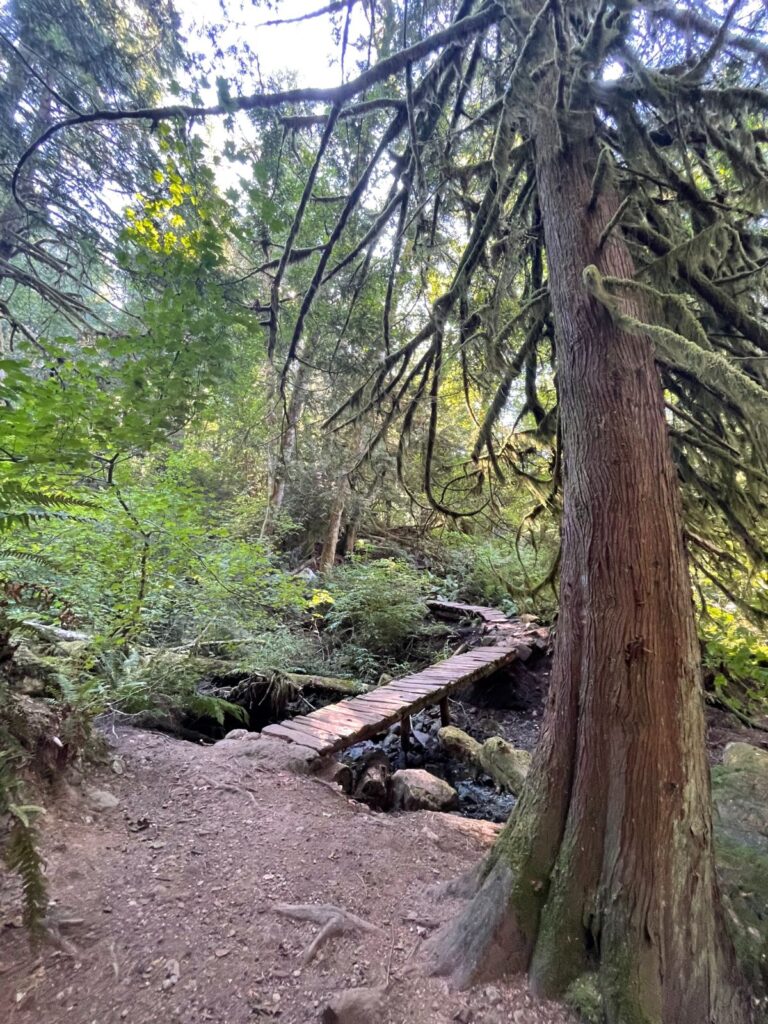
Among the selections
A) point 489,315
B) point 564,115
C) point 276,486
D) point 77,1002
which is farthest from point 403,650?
point 564,115

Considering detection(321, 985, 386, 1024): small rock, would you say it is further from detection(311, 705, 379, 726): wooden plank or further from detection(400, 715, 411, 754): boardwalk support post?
detection(400, 715, 411, 754): boardwalk support post

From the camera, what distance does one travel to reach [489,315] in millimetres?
3373

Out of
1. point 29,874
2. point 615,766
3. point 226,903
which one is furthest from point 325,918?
point 615,766

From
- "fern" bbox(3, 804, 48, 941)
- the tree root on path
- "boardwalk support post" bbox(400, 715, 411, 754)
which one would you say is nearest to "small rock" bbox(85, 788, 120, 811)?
the tree root on path

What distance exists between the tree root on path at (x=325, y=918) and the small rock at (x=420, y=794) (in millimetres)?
1880

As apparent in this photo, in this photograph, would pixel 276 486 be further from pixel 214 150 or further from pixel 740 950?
pixel 740 950

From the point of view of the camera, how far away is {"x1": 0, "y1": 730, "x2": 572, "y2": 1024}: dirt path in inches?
64.4

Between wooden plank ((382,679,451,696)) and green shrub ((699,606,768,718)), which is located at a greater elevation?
green shrub ((699,606,768,718))

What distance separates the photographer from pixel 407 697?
5.42 meters

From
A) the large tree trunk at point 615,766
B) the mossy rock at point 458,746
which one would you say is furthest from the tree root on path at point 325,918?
the mossy rock at point 458,746

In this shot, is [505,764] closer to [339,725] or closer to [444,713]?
[339,725]

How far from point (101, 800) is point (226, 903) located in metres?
1.14

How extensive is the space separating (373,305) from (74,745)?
15.5 feet

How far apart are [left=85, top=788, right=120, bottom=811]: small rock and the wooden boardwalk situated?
1520 mm
